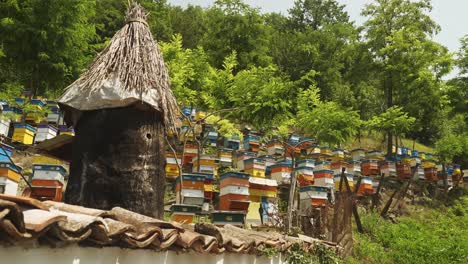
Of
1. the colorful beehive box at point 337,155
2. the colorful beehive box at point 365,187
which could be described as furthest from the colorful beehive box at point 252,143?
the colorful beehive box at point 365,187

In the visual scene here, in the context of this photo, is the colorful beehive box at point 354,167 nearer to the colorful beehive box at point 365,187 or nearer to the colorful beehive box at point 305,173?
the colorful beehive box at point 365,187

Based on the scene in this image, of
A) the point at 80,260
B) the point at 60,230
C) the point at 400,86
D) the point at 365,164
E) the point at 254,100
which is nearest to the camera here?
the point at 60,230

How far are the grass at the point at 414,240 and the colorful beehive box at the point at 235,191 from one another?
3.38 metres

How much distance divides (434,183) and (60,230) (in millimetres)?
22716

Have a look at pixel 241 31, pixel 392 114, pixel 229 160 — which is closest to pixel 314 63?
pixel 241 31

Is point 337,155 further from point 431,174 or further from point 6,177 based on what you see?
point 6,177

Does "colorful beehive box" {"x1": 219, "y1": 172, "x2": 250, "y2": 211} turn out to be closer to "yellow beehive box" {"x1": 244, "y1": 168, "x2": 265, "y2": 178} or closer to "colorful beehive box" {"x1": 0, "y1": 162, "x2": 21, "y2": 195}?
"yellow beehive box" {"x1": 244, "y1": 168, "x2": 265, "y2": 178}

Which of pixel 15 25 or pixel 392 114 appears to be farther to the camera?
pixel 392 114

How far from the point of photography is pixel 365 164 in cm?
2203

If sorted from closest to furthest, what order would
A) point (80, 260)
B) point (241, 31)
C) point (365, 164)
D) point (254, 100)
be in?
point (80, 260) < point (254, 100) < point (365, 164) < point (241, 31)

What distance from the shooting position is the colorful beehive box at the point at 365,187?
17.9 metres

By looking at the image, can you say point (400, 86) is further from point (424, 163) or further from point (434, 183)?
point (434, 183)

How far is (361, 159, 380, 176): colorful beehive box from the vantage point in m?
21.8

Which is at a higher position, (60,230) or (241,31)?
(241,31)
